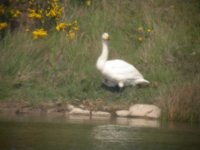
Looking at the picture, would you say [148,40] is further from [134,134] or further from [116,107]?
[134,134]

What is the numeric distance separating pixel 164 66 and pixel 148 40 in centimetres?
122

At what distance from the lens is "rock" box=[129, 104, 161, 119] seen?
14180mm

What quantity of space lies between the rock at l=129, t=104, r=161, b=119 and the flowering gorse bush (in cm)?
370

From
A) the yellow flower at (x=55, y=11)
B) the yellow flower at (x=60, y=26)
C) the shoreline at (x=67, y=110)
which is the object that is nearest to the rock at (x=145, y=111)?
the shoreline at (x=67, y=110)

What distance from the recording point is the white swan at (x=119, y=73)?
15297 millimetres

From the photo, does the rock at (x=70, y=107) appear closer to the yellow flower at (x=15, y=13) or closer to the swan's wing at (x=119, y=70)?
the swan's wing at (x=119, y=70)

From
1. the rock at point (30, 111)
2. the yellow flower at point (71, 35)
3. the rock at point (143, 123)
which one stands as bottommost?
the rock at point (30, 111)

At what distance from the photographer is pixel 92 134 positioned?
11.8m

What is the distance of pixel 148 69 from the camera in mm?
16719

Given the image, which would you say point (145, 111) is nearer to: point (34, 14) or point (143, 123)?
point (143, 123)

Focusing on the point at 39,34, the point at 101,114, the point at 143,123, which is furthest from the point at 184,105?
the point at 39,34

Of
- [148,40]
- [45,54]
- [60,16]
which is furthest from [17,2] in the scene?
[148,40]

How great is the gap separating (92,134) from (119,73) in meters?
3.70

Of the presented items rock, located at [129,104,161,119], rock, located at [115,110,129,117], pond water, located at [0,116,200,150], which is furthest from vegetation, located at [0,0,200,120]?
pond water, located at [0,116,200,150]
